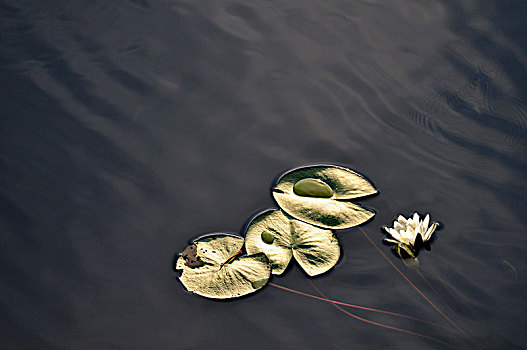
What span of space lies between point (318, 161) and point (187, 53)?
3.18ft

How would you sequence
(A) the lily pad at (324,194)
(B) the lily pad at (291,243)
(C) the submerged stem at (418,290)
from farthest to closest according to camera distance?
(A) the lily pad at (324,194), (B) the lily pad at (291,243), (C) the submerged stem at (418,290)

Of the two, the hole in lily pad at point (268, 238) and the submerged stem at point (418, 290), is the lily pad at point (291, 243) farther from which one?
the submerged stem at point (418, 290)

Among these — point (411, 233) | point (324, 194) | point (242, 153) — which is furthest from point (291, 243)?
point (242, 153)

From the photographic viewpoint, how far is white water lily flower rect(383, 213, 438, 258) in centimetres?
182

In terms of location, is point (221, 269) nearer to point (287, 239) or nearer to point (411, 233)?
point (287, 239)

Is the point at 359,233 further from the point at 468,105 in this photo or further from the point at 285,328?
the point at 468,105

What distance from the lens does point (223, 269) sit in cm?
173

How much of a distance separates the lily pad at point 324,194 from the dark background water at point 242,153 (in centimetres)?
6

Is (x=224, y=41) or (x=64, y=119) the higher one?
(x=224, y=41)

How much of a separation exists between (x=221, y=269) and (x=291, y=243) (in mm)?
265

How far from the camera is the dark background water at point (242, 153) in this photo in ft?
5.53

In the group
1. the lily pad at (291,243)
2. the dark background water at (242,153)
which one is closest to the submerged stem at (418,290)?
the dark background water at (242,153)

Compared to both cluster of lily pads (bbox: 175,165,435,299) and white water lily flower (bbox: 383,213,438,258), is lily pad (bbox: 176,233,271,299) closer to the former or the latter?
cluster of lily pads (bbox: 175,165,435,299)

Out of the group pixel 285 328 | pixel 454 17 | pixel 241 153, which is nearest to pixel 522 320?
pixel 285 328
